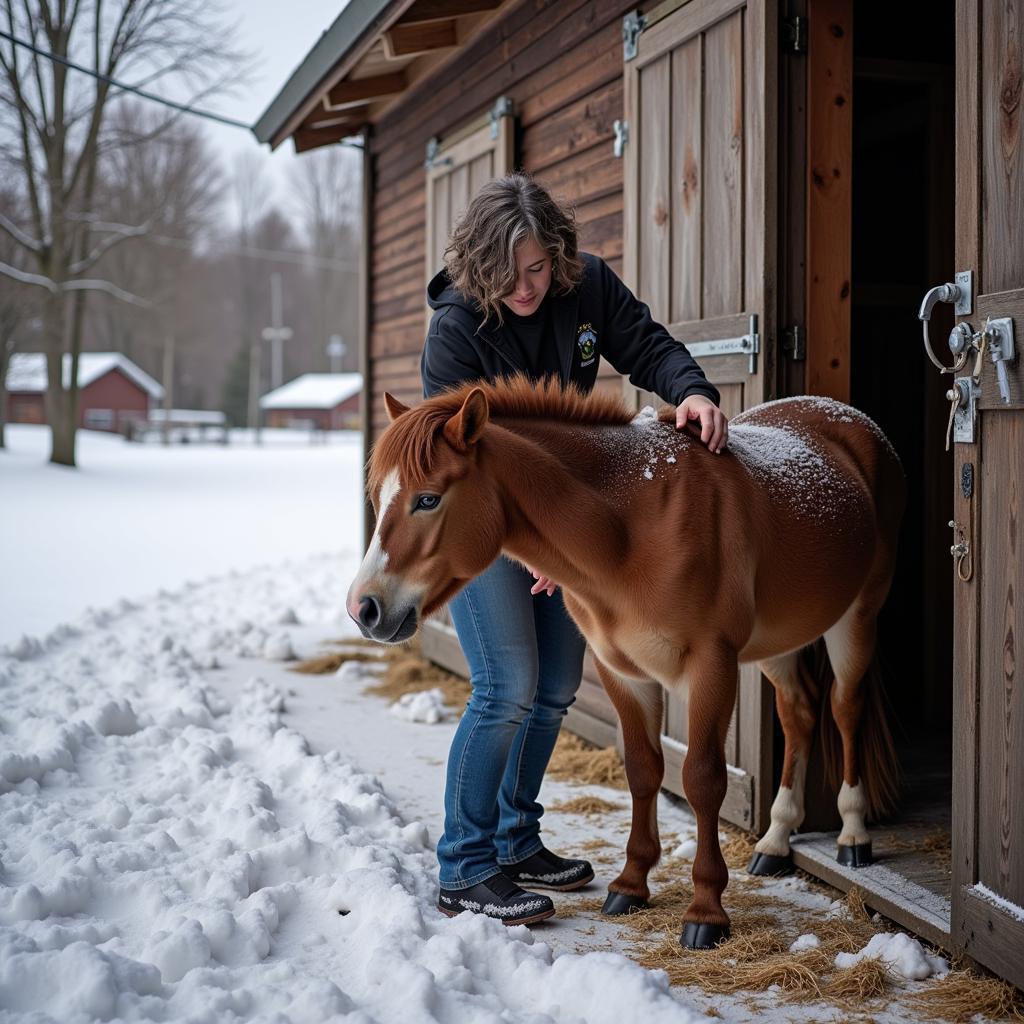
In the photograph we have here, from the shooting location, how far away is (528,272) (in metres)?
2.96

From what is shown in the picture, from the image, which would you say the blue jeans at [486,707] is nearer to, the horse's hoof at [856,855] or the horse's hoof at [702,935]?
the horse's hoof at [702,935]

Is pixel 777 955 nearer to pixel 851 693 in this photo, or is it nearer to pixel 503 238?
pixel 851 693

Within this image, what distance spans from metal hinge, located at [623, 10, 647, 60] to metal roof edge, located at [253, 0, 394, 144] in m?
1.40

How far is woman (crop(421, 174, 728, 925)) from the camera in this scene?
9.64 ft

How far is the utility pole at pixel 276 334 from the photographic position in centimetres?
5772

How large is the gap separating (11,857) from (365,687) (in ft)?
10.7

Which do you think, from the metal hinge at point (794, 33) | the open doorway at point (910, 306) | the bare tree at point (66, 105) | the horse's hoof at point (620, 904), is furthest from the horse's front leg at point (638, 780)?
the bare tree at point (66, 105)

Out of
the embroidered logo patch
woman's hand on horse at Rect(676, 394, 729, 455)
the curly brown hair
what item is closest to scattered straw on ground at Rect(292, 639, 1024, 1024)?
woman's hand on horse at Rect(676, 394, 729, 455)

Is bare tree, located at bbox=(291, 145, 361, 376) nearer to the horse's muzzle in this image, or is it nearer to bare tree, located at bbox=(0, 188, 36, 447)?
bare tree, located at bbox=(0, 188, 36, 447)

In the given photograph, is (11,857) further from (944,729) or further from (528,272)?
(944,729)

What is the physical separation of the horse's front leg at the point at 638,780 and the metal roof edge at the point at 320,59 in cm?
367

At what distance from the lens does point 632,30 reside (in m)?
4.31

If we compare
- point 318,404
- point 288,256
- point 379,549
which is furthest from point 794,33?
point 288,256

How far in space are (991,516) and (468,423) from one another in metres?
1.22
